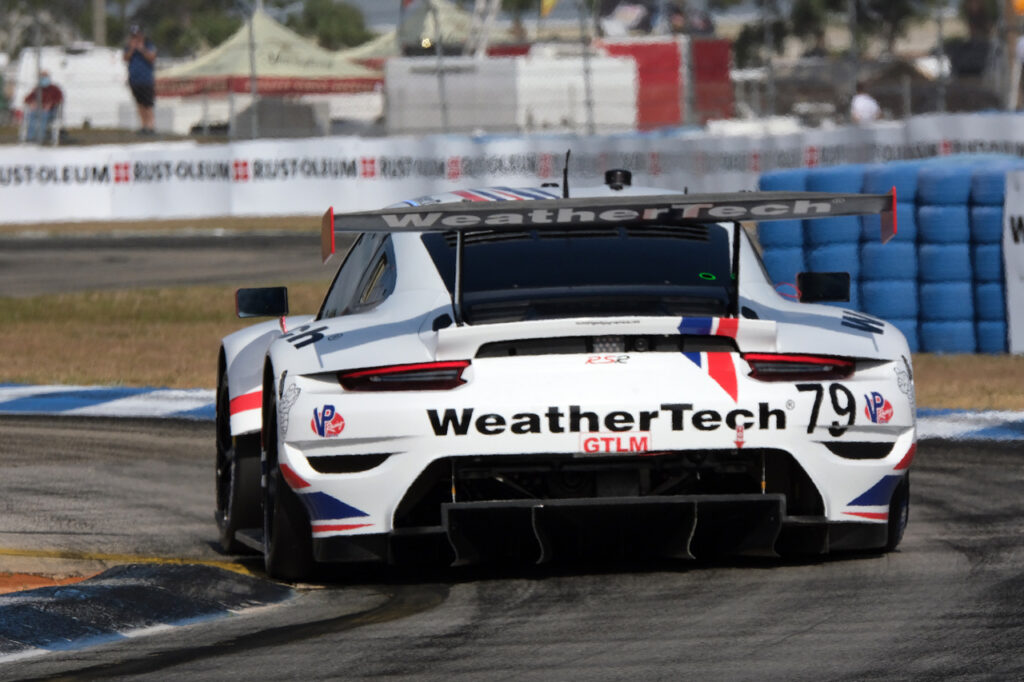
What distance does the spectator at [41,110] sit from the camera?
108 ft

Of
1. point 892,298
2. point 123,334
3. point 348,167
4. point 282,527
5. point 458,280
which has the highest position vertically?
point 348,167

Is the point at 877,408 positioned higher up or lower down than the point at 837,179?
lower down

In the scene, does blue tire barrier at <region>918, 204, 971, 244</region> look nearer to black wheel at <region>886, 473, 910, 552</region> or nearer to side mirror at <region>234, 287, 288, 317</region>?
side mirror at <region>234, 287, 288, 317</region>

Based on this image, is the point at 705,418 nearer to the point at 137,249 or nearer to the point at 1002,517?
the point at 1002,517

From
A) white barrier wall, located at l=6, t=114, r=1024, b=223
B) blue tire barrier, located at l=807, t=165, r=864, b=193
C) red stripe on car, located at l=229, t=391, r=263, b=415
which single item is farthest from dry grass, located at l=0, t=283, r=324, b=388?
white barrier wall, located at l=6, t=114, r=1024, b=223

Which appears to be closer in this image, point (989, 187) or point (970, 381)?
point (970, 381)

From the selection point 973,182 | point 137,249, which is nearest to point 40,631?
point 973,182

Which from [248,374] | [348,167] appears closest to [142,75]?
[348,167]

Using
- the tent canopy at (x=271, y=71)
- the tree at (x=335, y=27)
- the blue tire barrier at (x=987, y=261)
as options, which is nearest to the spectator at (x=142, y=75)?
the tent canopy at (x=271, y=71)

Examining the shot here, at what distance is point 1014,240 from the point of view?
12742mm

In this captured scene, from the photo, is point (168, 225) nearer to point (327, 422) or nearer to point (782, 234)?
point (782, 234)

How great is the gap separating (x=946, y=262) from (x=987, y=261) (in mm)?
269

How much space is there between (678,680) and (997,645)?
0.86 metres

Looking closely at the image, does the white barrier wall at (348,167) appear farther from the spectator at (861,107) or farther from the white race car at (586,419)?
the white race car at (586,419)
